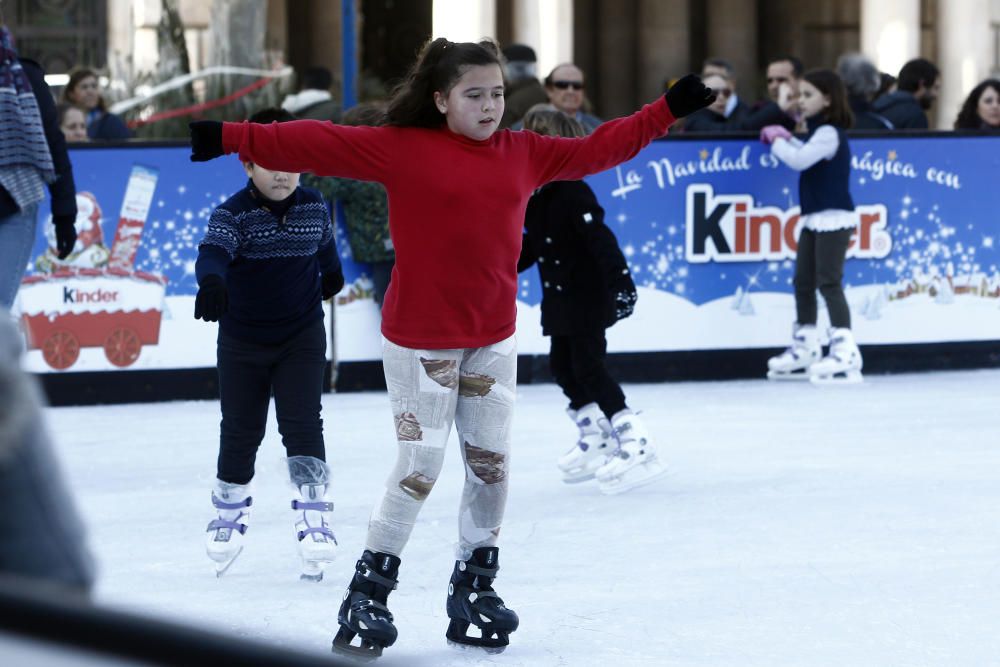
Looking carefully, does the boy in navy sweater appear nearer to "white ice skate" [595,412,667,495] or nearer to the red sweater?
the red sweater

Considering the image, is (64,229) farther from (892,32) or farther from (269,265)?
(892,32)

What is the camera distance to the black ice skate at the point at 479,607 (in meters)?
3.53

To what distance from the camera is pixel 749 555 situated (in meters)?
4.53

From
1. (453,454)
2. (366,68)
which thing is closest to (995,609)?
(453,454)

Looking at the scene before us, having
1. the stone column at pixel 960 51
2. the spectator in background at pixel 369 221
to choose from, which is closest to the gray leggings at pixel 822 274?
the spectator in background at pixel 369 221

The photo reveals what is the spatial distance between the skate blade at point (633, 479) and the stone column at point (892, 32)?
1582cm

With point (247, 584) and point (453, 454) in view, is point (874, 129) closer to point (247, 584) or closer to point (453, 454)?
point (453, 454)

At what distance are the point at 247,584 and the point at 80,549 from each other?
10.7 ft

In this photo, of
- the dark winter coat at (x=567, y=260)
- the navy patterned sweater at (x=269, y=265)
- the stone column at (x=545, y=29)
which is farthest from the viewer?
the stone column at (x=545, y=29)

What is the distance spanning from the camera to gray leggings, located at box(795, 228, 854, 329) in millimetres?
8375

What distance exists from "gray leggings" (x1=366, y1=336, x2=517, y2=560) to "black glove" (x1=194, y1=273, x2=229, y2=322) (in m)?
0.48

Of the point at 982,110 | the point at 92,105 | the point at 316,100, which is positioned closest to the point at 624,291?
the point at 316,100

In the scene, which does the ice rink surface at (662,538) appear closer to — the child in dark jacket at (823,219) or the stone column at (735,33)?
the child in dark jacket at (823,219)

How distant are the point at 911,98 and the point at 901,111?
0.49 feet
